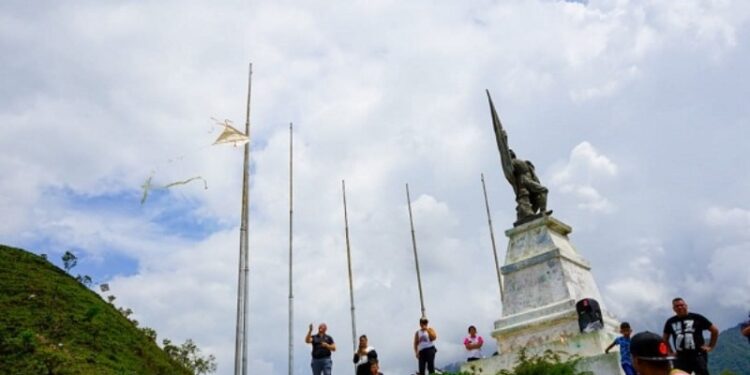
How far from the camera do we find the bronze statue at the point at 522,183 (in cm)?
1175

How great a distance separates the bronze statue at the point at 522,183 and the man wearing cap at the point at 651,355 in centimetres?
889

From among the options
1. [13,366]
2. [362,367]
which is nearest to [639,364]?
[362,367]

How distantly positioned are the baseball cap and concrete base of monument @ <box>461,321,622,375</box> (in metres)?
5.87

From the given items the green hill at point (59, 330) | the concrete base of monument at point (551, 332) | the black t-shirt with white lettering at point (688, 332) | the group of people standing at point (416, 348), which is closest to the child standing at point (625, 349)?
the concrete base of monument at point (551, 332)

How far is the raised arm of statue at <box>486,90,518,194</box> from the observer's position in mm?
12375

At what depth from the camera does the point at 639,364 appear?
276 cm

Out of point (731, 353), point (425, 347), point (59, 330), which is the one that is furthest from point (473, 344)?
point (731, 353)

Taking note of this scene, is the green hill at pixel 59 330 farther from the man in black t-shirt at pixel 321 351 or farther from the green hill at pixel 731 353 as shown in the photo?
the green hill at pixel 731 353

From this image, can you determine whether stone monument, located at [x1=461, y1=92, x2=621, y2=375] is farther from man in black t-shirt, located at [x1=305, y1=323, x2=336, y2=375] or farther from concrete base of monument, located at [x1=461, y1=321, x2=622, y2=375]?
man in black t-shirt, located at [x1=305, y1=323, x2=336, y2=375]

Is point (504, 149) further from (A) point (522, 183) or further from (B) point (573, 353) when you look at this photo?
(B) point (573, 353)

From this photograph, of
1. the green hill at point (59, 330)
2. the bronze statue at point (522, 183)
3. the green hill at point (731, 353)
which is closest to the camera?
the bronze statue at point (522, 183)

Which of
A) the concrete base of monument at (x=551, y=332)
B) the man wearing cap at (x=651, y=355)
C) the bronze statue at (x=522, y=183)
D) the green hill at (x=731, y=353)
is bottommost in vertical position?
the man wearing cap at (x=651, y=355)

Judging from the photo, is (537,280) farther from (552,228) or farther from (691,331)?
(691,331)

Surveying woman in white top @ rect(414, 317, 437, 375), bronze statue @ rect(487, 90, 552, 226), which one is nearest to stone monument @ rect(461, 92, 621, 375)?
bronze statue @ rect(487, 90, 552, 226)
